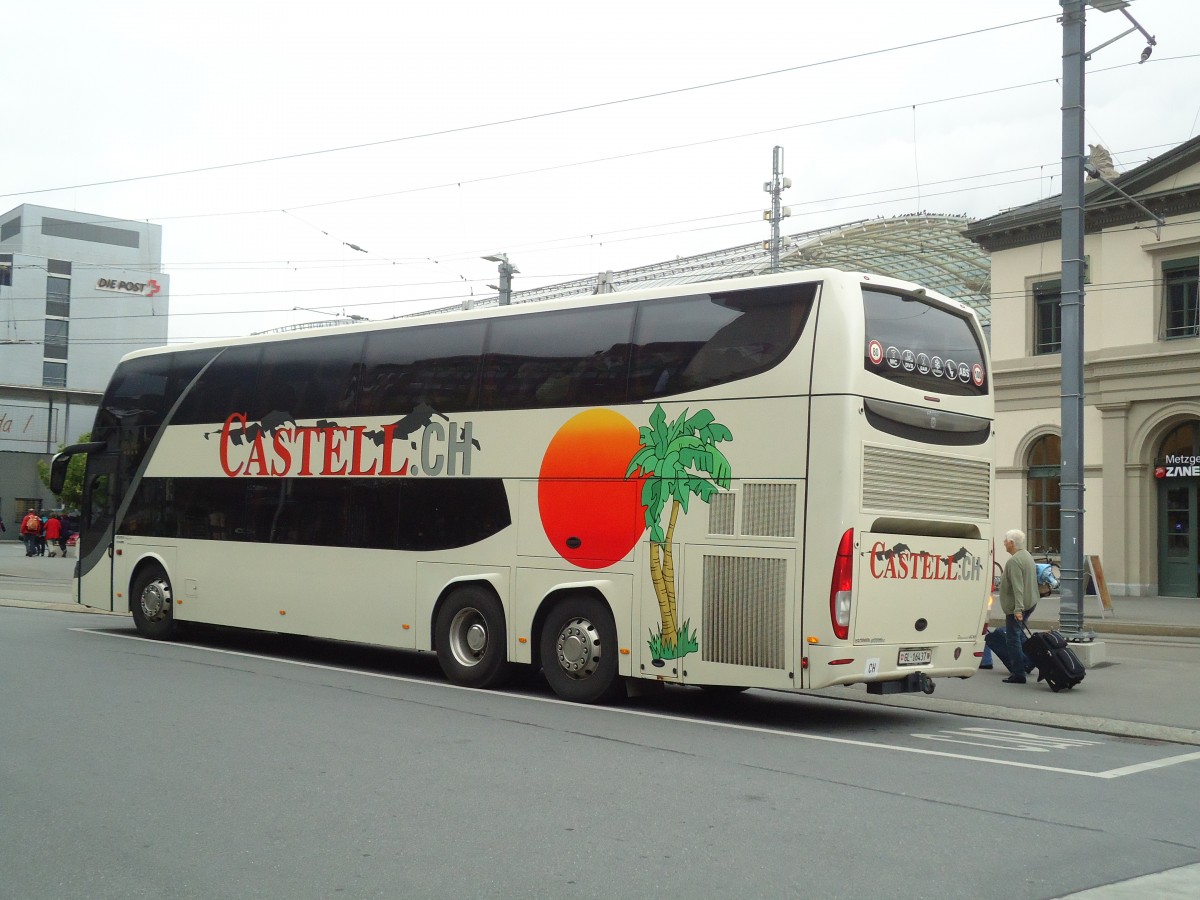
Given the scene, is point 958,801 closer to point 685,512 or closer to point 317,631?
point 685,512

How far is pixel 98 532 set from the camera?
58.6 feet

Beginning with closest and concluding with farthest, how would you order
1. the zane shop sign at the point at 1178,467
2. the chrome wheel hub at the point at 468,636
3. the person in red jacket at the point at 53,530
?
the chrome wheel hub at the point at 468,636
the zane shop sign at the point at 1178,467
the person in red jacket at the point at 53,530

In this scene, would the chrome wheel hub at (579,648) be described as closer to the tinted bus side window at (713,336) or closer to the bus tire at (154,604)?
the tinted bus side window at (713,336)

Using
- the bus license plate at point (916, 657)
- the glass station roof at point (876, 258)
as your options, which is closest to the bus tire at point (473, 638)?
the bus license plate at point (916, 657)

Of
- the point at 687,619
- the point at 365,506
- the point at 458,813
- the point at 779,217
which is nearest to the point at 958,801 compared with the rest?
the point at 458,813

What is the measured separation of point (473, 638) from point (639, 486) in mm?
2741

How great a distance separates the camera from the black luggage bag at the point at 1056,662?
13453mm

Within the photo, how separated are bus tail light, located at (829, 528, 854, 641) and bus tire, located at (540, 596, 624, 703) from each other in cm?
231

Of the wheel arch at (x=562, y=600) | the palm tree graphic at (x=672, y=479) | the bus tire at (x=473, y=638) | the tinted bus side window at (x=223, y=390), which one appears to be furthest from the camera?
the tinted bus side window at (x=223, y=390)

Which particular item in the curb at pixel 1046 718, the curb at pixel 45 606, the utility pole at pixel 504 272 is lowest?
the curb at pixel 1046 718

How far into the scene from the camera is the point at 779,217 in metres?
36.0

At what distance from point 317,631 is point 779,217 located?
24531 mm

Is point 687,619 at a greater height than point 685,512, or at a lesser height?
lesser

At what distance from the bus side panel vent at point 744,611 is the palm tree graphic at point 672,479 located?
0.26 m
